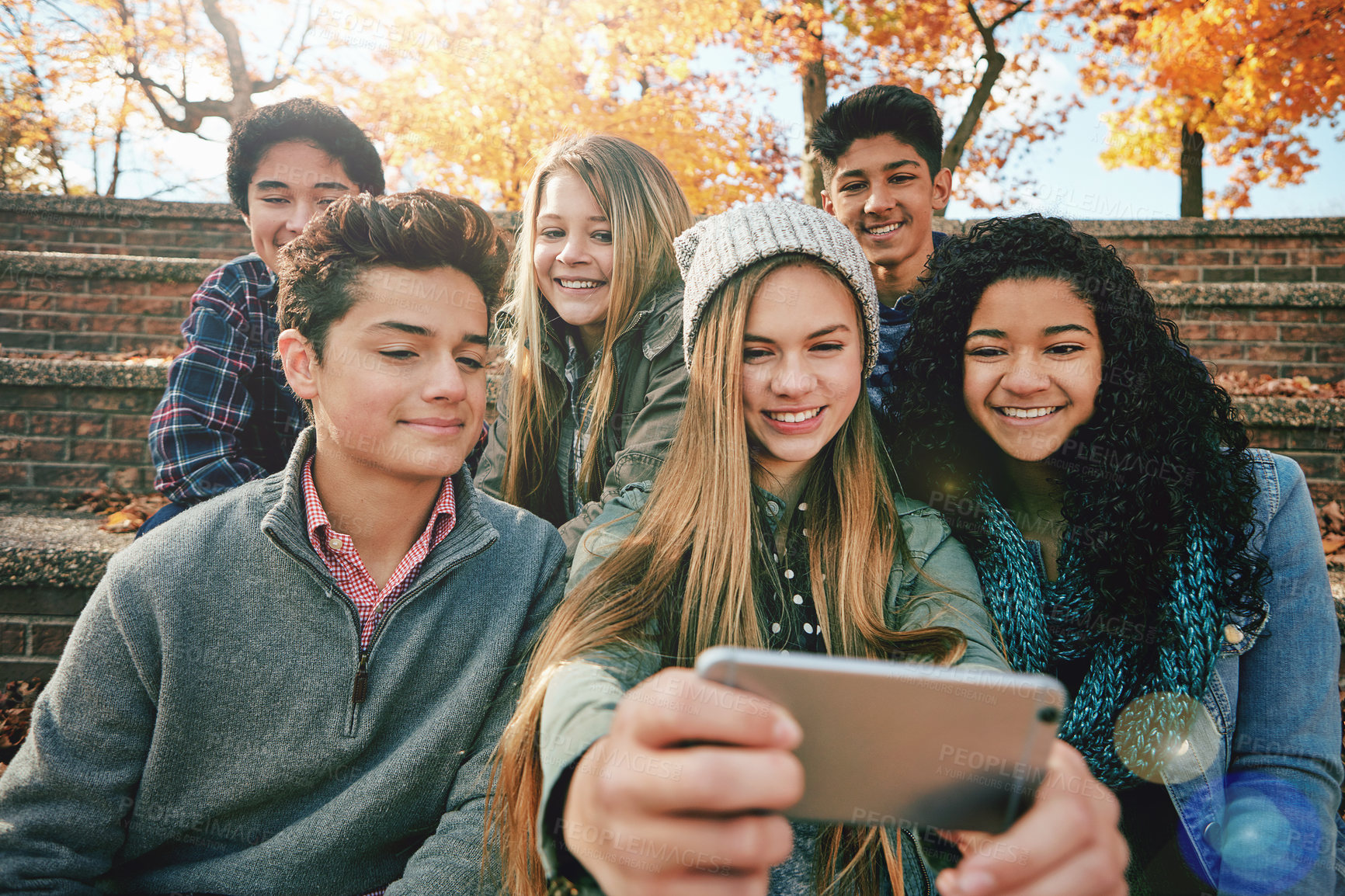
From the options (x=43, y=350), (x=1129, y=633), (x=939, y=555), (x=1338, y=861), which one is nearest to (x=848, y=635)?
(x=939, y=555)

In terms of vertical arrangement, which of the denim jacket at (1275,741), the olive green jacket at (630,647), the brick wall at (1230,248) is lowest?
the denim jacket at (1275,741)

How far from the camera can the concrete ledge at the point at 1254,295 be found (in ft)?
11.0

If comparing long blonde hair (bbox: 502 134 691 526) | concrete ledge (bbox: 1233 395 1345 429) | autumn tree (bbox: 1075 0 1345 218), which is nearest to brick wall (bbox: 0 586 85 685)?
long blonde hair (bbox: 502 134 691 526)

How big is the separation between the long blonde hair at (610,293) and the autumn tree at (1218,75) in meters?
5.82

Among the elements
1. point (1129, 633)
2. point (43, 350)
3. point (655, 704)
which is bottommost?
point (1129, 633)

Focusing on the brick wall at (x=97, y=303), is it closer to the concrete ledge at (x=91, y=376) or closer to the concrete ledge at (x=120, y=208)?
the concrete ledge at (x=91, y=376)

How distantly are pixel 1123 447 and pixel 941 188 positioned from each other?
211cm

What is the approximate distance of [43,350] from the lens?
11.9 ft

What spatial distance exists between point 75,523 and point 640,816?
3.01 meters

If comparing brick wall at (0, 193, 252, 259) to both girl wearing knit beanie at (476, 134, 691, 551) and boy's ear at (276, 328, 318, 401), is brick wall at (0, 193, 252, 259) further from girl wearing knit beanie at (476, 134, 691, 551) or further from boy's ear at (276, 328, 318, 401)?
boy's ear at (276, 328, 318, 401)

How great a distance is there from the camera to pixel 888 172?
3041 mm

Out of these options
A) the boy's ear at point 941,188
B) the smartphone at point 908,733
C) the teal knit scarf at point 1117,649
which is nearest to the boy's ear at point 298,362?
the smartphone at point 908,733

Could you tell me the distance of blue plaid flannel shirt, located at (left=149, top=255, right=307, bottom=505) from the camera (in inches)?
91.7

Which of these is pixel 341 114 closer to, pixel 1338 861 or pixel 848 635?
pixel 848 635
